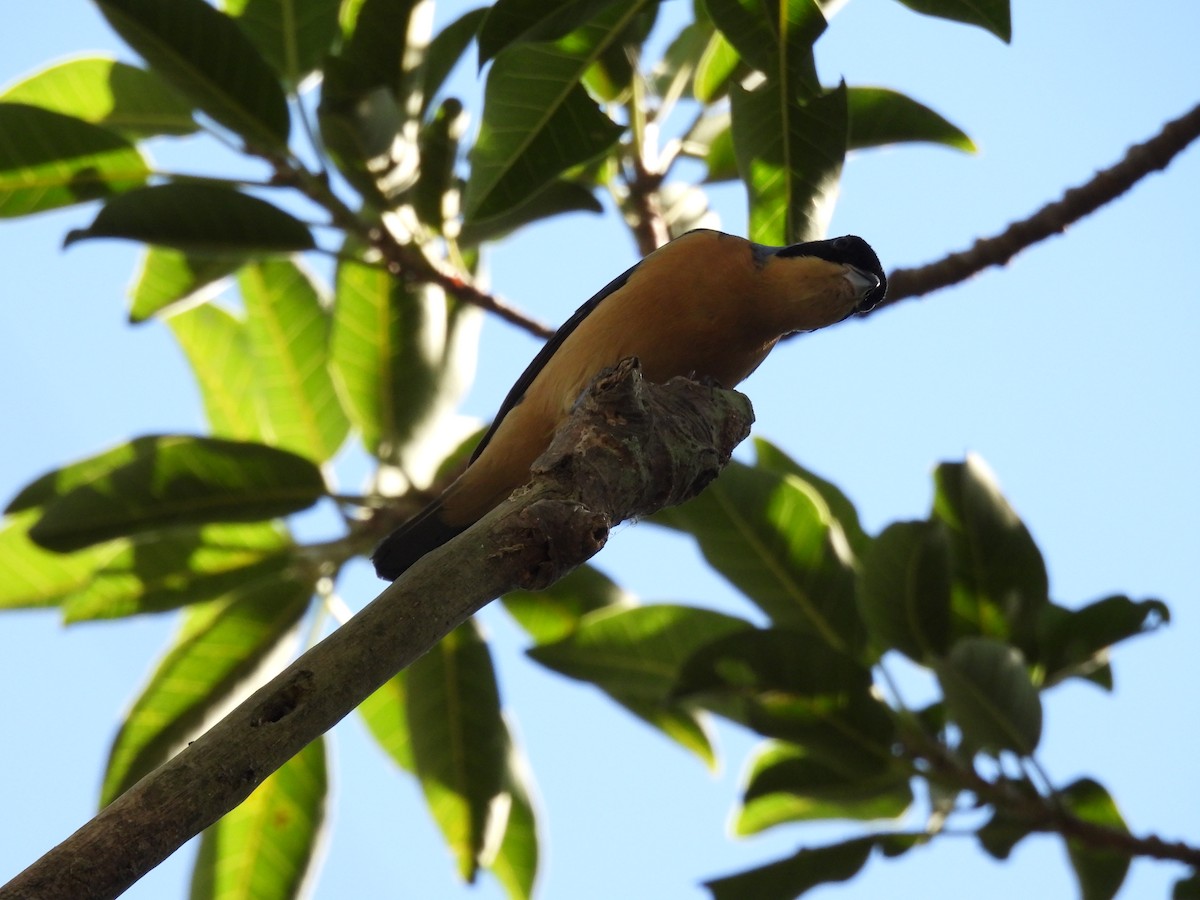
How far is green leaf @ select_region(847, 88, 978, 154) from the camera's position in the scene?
4.08m

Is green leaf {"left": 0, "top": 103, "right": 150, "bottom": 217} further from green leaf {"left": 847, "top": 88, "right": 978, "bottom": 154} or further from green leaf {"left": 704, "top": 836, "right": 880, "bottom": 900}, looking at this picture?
green leaf {"left": 704, "top": 836, "right": 880, "bottom": 900}

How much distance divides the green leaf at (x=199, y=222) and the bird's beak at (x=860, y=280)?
1.86 meters

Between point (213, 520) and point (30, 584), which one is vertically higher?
point (30, 584)

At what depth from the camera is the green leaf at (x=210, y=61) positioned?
12.7 feet

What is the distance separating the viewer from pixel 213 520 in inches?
167

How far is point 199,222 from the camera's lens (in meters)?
4.06

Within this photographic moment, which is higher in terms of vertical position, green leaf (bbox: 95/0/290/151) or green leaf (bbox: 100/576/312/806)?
green leaf (bbox: 95/0/290/151)

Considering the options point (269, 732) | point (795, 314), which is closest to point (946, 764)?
point (795, 314)

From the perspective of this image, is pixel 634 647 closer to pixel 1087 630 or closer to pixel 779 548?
pixel 779 548

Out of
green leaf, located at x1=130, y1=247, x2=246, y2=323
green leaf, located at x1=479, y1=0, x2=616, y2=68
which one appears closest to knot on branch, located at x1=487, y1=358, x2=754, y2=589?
green leaf, located at x1=479, y1=0, x2=616, y2=68

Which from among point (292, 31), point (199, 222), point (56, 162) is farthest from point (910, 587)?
point (56, 162)

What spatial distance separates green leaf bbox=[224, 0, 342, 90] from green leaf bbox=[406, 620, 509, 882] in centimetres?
210

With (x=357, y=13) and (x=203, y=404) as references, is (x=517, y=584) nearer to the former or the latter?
(x=357, y=13)

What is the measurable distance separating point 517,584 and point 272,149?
2.82 meters
